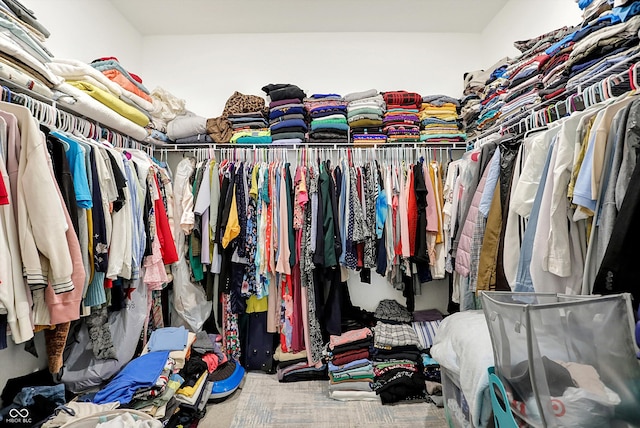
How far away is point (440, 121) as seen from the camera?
272 cm

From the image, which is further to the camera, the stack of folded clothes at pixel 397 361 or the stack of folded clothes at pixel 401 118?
the stack of folded clothes at pixel 401 118

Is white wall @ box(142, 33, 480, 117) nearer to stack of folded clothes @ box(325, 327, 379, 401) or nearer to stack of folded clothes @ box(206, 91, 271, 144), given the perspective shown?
stack of folded clothes @ box(206, 91, 271, 144)

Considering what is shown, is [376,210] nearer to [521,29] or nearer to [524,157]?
[524,157]

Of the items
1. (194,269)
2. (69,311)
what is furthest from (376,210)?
(69,311)

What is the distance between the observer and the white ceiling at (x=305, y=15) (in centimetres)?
255

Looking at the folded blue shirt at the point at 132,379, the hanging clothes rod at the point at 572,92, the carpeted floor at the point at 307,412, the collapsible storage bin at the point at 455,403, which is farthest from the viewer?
the carpeted floor at the point at 307,412

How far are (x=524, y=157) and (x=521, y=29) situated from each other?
61.4 inches

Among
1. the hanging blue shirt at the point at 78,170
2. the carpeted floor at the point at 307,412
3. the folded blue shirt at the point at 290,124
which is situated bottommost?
the carpeted floor at the point at 307,412

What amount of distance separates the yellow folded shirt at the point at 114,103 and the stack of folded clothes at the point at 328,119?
1.33 metres

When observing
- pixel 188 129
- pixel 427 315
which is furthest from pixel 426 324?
pixel 188 129

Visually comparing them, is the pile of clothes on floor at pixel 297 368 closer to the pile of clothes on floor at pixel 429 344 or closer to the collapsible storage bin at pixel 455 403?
the pile of clothes on floor at pixel 429 344

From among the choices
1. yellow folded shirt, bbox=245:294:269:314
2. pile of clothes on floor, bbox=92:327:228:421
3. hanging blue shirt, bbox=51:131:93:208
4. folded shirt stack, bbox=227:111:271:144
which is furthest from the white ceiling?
pile of clothes on floor, bbox=92:327:228:421

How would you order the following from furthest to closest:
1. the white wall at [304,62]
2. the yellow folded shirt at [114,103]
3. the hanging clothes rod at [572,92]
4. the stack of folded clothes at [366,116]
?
the white wall at [304,62]
the stack of folded clothes at [366,116]
the yellow folded shirt at [114,103]
the hanging clothes rod at [572,92]

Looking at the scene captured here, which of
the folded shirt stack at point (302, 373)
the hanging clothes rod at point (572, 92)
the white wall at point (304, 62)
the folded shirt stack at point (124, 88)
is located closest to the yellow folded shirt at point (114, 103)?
the folded shirt stack at point (124, 88)
